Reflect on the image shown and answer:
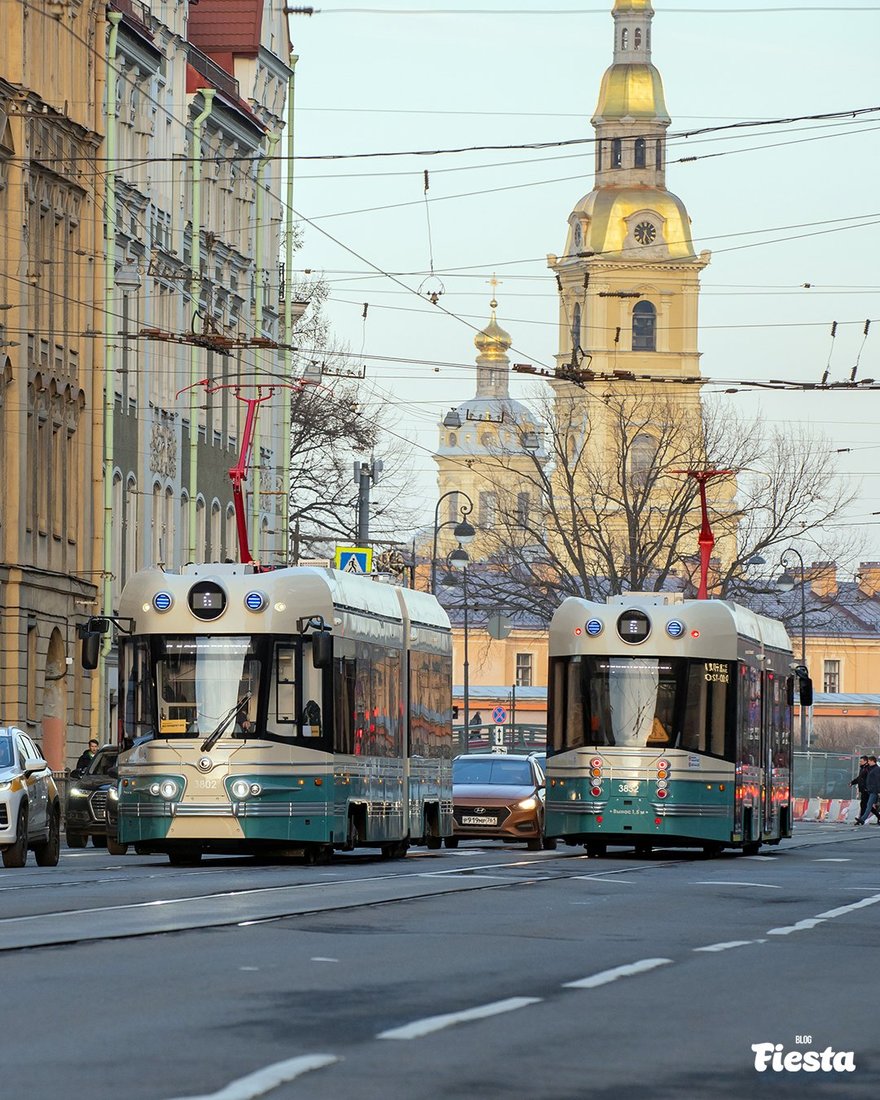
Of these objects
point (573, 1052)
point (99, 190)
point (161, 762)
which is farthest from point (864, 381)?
point (573, 1052)

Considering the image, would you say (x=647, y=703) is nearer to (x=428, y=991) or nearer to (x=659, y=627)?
(x=659, y=627)

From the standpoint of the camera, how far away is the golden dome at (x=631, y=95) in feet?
507

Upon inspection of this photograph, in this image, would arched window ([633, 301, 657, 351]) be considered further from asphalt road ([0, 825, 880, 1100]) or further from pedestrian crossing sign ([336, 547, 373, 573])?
asphalt road ([0, 825, 880, 1100])

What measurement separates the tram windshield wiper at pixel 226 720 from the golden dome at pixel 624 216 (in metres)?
131

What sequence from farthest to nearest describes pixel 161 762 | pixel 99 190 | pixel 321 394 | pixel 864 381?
1. pixel 321 394
2. pixel 99 190
3. pixel 864 381
4. pixel 161 762

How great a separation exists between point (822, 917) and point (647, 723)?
12381 millimetres

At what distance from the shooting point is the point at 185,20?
6519cm

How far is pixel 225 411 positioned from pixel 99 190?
12.8 metres

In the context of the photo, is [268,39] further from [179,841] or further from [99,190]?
[179,841]

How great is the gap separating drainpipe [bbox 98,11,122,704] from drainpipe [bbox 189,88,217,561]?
6.95 m

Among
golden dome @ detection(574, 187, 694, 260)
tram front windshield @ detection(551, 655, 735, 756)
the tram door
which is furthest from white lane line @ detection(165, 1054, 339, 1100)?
golden dome @ detection(574, 187, 694, 260)

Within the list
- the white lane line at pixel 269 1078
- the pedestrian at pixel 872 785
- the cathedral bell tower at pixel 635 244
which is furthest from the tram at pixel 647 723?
the cathedral bell tower at pixel 635 244

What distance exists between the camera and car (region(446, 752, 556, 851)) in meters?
40.2

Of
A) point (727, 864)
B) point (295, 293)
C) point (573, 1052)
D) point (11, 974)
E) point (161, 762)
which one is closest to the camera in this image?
point (573, 1052)
